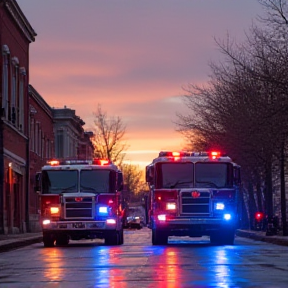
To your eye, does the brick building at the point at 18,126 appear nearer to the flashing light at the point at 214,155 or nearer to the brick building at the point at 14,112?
the brick building at the point at 14,112

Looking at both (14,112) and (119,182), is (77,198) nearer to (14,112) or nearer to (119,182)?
(119,182)

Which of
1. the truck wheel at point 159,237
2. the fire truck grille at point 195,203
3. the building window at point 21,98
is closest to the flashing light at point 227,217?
the fire truck grille at point 195,203

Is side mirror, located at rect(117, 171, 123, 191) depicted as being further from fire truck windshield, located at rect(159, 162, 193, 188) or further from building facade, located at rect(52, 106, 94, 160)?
building facade, located at rect(52, 106, 94, 160)

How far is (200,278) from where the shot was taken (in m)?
16.9

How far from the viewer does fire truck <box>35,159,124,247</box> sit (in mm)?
33312

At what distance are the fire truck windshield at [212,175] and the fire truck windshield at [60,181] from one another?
4.65m

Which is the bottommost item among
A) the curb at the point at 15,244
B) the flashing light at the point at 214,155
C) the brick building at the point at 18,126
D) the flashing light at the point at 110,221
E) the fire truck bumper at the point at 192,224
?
the curb at the point at 15,244

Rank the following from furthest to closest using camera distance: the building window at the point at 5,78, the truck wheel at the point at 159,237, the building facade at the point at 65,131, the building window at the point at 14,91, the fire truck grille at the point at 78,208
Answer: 1. the building facade at the point at 65,131
2. the building window at the point at 14,91
3. the building window at the point at 5,78
4. the fire truck grille at the point at 78,208
5. the truck wheel at the point at 159,237

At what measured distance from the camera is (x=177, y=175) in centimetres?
3200

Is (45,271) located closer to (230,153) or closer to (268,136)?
(268,136)

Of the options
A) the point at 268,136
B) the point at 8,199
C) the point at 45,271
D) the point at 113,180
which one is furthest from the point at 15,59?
the point at 45,271

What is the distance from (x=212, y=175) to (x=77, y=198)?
16.6ft

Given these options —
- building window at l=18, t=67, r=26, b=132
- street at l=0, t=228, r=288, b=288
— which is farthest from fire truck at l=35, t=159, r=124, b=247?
building window at l=18, t=67, r=26, b=132

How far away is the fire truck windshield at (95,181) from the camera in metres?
33.5
